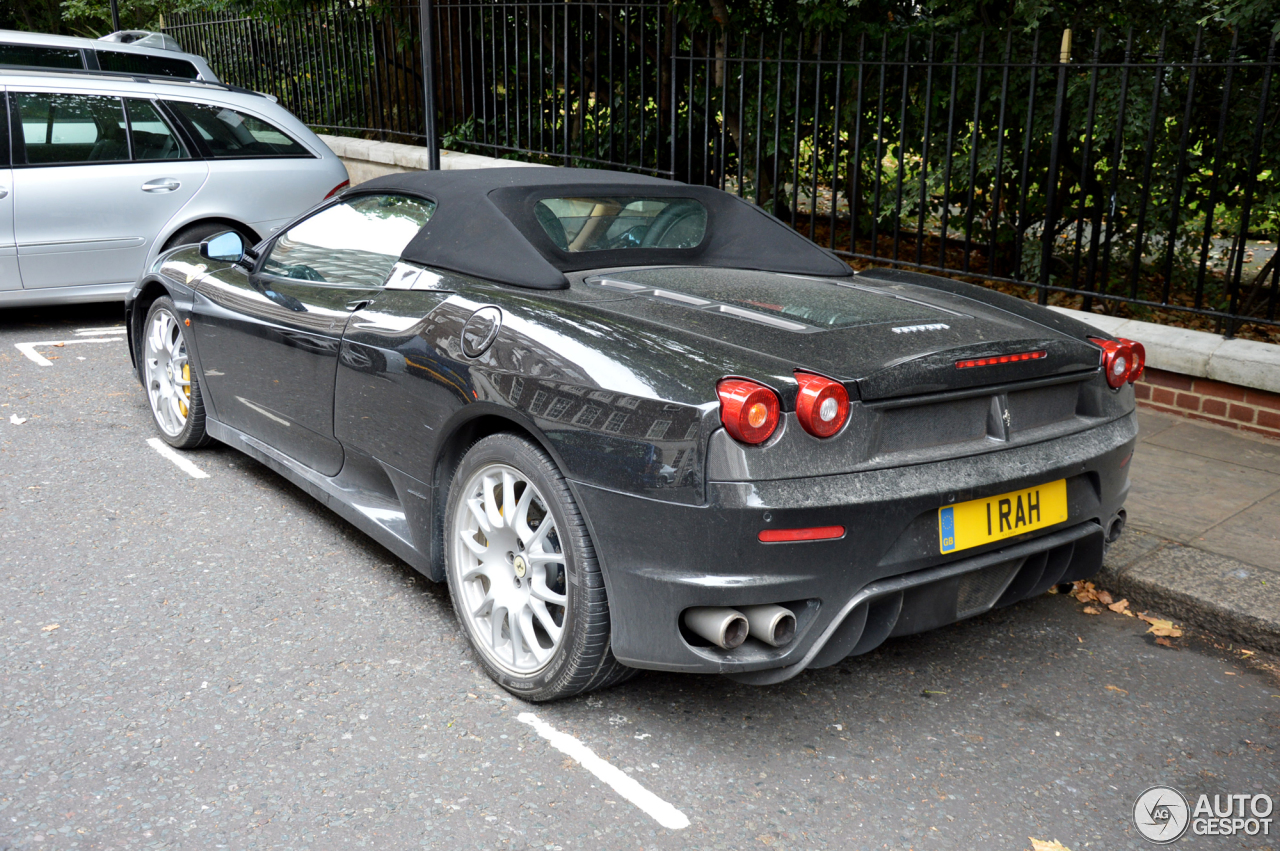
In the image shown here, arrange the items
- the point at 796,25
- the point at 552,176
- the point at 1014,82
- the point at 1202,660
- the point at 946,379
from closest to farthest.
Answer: the point at 946,379
the point at 1202,660
the point at 552,176
the point at 1014,82
the point at 796,25

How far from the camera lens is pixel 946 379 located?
279 cm

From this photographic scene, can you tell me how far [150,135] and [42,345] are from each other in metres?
1.61

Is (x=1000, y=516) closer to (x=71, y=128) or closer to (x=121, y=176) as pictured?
(x=121, y=176)

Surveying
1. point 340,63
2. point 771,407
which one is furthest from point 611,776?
point 340,63

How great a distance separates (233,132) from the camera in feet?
26.2

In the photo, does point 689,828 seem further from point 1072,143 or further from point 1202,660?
point 1072,143

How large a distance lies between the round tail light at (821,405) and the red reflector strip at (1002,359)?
39 cm

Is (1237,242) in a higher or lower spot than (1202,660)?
higher

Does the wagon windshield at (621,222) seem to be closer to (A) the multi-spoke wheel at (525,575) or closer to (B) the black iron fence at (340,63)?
(A) the multi-spoke wheel at (525,575)

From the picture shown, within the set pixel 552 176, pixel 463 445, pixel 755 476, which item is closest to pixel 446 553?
pixel 463 445

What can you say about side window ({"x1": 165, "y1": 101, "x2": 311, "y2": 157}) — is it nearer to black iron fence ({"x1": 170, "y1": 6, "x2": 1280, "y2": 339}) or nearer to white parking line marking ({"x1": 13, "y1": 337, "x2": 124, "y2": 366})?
white parking line marking ({"x1": 13, "y1": 337, "x2": 124, "y2": 366})

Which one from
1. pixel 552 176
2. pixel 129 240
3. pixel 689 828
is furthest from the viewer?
pixel 129 240

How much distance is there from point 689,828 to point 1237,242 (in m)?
4.60

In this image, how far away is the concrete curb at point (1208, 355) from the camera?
529cm
